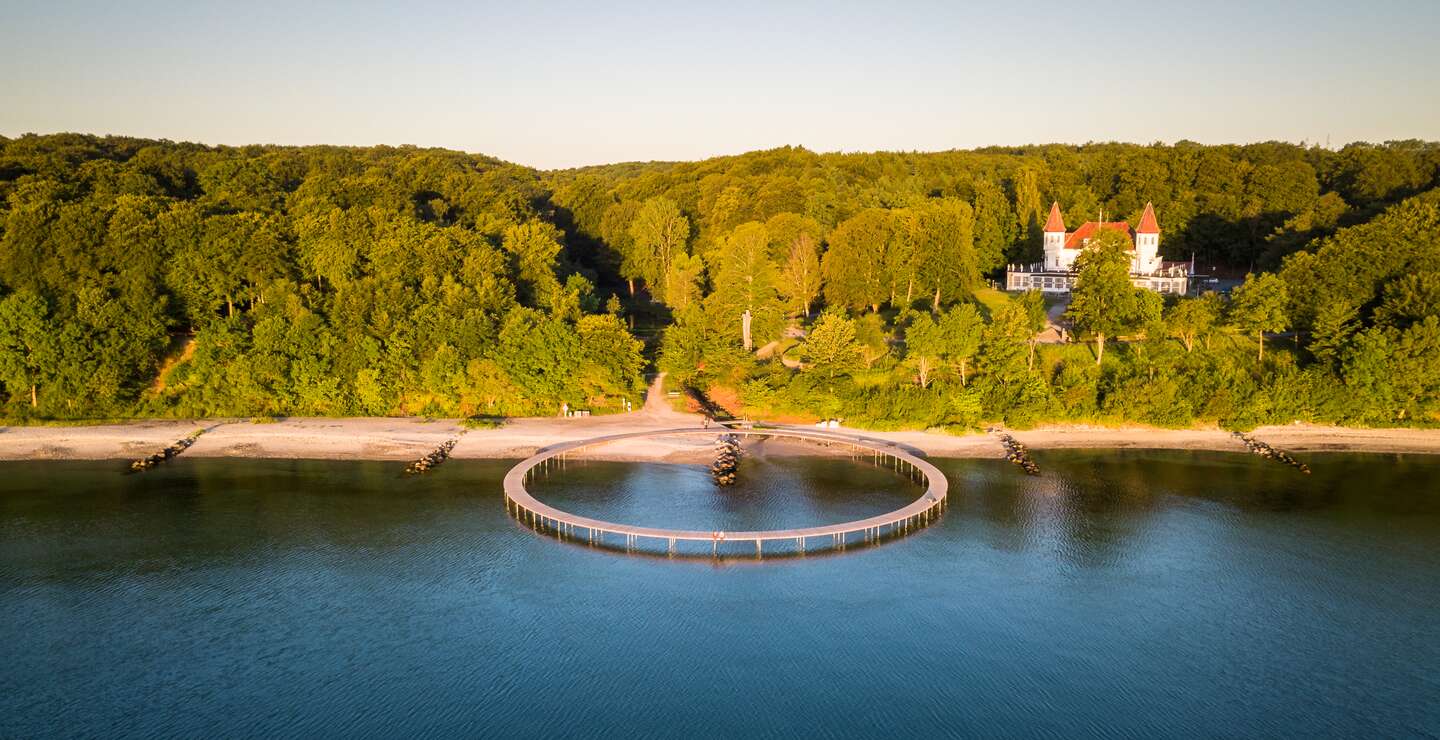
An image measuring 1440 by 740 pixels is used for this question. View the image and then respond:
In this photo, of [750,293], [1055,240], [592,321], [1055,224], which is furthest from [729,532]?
[1055,224]

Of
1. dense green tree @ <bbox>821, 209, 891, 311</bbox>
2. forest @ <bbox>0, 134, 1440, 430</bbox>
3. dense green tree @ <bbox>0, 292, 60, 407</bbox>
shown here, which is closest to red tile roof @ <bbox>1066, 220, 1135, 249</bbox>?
forest @ <bbox>0, 134, 1440, 430</bbox>

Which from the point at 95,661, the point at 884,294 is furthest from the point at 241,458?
the point at 884,294

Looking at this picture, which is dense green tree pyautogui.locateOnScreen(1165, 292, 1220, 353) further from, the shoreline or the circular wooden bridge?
the circular wooden bridge

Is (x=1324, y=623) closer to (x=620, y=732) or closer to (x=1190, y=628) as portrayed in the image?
(x=1190, y=628)

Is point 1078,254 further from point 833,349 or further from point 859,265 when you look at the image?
point 833,349

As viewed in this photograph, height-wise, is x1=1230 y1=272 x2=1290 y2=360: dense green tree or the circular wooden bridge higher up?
x1=1230 y1=272 x2=1290 y2=360: dense green tree

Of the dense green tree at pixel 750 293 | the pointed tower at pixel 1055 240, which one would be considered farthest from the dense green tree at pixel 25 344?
the pointed tower at pixel 1055 240

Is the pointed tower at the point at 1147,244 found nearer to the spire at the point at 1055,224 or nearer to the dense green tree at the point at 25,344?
the spire at the point at 1055,224
